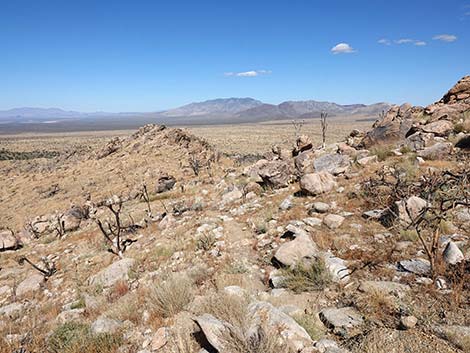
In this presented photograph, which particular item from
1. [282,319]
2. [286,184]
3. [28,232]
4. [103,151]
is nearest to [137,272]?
[282,319]

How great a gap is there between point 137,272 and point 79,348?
108 inches

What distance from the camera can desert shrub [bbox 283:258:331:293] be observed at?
481 cm

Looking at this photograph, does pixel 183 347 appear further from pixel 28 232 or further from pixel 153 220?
pixel 28 232

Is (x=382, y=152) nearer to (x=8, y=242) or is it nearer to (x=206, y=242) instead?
(x=206, y=242)

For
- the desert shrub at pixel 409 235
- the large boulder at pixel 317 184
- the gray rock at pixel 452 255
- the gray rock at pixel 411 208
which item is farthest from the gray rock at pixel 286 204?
the gray rock at pixel 452 255

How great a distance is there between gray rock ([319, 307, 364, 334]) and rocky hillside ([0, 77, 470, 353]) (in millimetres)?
19

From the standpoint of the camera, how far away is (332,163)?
35.7 ft

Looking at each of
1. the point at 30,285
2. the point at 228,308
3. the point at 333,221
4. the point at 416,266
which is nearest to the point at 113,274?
the point at 30,285

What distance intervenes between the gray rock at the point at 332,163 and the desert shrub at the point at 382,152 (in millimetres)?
976

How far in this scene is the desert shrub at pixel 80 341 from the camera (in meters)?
3.93

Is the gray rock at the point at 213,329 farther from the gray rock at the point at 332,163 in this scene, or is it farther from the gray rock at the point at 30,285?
the gray rock at the point at 332,163

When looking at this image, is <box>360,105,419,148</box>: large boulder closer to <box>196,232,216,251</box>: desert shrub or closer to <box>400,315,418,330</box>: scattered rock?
<box>196,232,216,251</box>: desert shrub

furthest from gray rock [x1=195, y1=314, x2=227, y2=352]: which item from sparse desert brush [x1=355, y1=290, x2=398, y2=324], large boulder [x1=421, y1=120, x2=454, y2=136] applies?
large boulder [x1=421, y1=120, x2=454, y2=136]

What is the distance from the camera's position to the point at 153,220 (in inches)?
416
